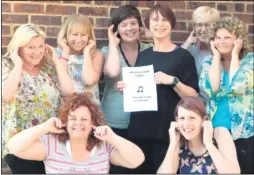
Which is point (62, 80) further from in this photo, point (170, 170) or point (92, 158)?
point (170, 170)

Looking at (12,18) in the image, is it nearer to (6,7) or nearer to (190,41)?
(6,7)

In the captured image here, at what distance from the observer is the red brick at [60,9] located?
474 cm

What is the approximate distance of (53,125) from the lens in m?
3.67

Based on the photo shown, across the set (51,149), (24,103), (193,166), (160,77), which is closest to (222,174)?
(193,166)

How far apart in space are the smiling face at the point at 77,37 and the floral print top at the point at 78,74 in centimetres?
8

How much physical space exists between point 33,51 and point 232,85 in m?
1.40

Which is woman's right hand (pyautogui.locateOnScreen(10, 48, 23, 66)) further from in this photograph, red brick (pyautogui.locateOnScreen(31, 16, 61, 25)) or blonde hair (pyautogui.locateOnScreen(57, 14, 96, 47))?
red brick (pyautogui.locateOnScreen(31, 16, 61, 25))

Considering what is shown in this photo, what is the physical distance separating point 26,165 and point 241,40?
1.75 meters

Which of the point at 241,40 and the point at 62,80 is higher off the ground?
the point at 241,40

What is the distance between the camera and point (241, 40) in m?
4.15

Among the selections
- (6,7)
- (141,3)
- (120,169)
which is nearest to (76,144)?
(120,169)

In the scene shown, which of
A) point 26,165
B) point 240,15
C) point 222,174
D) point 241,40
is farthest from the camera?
point 240,15

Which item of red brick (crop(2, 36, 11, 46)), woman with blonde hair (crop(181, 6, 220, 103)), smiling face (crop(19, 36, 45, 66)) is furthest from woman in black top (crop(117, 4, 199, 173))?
red brick (crop(2, 36, 11, 46))

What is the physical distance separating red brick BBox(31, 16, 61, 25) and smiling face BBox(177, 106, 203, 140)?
1512 mm
